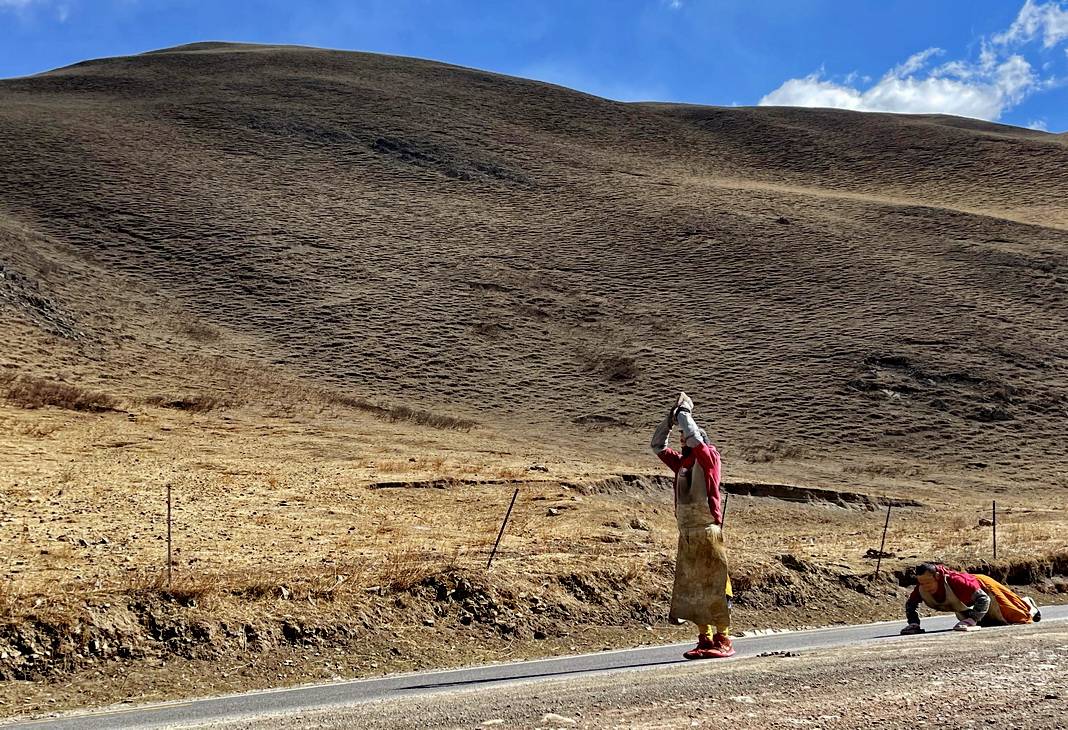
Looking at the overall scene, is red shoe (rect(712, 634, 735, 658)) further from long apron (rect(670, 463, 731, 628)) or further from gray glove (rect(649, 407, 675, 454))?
gray glove (rect(649, 407, 675, 454))

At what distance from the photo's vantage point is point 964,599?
9.92 metres

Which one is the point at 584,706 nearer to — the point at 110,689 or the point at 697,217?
the point at 110,689

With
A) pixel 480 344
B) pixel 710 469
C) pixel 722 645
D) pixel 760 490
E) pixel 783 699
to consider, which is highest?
pixel 480 344

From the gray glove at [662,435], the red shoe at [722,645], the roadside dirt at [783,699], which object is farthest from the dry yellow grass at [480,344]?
the gray glove at [662,435]

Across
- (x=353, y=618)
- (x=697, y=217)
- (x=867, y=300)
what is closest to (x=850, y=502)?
(x=353, y=618)

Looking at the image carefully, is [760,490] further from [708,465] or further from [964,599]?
[708,465]

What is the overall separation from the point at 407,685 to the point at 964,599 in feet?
17.7

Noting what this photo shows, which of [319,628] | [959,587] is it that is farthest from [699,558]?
[319,628]

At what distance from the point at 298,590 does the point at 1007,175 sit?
64193 millimetres

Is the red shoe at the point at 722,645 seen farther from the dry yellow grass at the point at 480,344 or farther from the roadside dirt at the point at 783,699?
the dry yellow grass at the point at 480,344

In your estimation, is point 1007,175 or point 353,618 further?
point 1007,175

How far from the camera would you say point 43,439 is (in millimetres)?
20469

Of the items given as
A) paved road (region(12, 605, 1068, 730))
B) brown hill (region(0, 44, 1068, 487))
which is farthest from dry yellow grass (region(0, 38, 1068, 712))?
paved road (region(12, 605, 1068, 730))

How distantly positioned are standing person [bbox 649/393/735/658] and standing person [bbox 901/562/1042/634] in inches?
108
